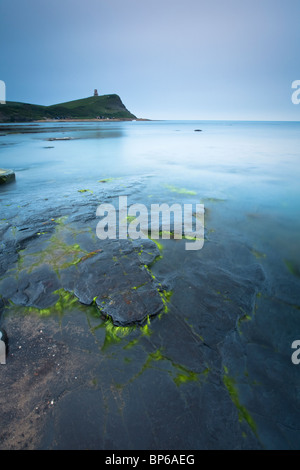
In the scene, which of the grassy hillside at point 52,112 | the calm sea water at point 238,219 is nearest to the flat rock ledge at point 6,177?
the calm sea water at point 238,219

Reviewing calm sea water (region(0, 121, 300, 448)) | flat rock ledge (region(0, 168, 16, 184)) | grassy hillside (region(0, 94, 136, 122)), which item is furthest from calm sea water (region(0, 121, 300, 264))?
grassy hillside (region(0, 94, 136, 122))

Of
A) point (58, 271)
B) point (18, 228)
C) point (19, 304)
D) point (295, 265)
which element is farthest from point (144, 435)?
point (18, 228)

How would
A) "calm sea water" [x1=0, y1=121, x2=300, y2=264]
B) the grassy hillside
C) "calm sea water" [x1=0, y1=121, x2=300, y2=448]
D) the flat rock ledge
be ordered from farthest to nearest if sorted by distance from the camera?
the grassy hillside < the flat rock ledge < "calm sea water" [x1=0, y1=121, x2=300, y2=264] < "calm sea water" [x1=0, y1=121, x2=300, y2=448]

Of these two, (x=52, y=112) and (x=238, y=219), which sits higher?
(x=52, y=112)

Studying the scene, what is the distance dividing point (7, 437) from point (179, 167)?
17691 millimetres

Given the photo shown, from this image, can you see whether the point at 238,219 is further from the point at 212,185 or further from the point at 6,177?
the point at 6,177

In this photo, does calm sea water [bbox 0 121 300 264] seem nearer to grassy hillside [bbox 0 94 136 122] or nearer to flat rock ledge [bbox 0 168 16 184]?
flat rock ledge [bbox 0 168 16 184]

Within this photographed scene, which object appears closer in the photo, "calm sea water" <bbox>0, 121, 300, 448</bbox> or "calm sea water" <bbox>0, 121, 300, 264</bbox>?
"calm sea water" <bbox>0, 121, 300, 448</bbox>

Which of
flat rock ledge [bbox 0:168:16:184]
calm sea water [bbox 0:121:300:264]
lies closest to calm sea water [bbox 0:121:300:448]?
calm sea water [bbox 0:121:300:264]

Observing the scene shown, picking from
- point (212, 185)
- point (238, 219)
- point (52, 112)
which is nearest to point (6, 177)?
point (212, 185)

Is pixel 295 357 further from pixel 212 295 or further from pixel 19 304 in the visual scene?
pixel 19 304

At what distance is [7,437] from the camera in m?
2.31

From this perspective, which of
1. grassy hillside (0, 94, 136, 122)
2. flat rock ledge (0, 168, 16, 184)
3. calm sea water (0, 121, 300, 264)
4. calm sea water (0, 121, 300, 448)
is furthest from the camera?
grassy hillside (0, 94, 136, 122)

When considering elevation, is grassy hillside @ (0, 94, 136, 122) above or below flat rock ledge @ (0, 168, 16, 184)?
above
